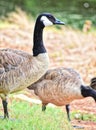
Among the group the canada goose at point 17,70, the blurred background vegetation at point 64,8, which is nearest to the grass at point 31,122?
the canada goose at point 17,70

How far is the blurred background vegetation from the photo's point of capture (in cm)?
2739

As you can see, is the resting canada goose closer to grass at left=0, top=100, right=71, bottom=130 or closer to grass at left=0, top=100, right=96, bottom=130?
grass at left=0, top=100, right=96, bottom=130

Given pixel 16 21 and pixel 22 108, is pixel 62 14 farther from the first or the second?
pixel 22 108

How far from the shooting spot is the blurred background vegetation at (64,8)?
2739 centimetres

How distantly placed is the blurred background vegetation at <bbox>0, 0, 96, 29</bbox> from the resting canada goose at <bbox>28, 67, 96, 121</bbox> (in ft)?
47.3

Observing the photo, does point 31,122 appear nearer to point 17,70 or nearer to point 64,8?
point 17,70

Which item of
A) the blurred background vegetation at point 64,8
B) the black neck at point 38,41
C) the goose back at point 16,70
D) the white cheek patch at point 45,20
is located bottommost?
the blurred background vegetation at point 64,8

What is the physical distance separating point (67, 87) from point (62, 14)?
18.0 meters

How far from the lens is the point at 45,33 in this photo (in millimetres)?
20500

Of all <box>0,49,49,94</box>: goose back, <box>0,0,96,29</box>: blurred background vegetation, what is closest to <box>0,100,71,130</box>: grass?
<box>0,49,49,94</box>: goose back

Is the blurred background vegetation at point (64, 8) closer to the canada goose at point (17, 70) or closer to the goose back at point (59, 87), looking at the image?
the goose back at point (59, 87)

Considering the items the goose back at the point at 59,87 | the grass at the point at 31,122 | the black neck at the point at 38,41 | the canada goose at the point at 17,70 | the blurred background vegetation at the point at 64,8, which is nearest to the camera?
the grass at the point at 31,122

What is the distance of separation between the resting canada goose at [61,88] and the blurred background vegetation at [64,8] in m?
14.4

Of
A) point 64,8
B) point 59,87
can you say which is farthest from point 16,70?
point 64,8
